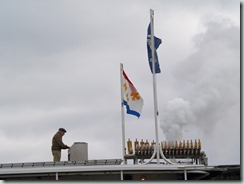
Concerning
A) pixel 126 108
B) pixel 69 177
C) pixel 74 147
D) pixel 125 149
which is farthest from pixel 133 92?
pixel 69 177

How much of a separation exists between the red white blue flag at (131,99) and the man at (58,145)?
10.2 ft

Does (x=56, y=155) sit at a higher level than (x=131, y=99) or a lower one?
lower

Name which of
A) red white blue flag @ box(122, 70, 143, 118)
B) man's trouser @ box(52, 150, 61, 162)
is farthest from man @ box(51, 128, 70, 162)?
red white blue flag @ box(122, 70, 143, 118)

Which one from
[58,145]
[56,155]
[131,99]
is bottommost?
[56,155]

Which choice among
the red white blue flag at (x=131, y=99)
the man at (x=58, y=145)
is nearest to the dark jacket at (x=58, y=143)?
the man at (x=58, y=145)

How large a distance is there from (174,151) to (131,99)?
7.31 feet

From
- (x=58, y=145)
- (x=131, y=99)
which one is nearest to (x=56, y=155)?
(x=58, y=145)

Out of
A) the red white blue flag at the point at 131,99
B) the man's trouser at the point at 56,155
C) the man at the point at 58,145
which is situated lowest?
the man's trouser at the point at 56,155

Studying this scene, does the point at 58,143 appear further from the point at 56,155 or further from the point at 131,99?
the point at 131,99

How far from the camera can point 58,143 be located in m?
19.6

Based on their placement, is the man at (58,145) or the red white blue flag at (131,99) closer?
the man at (58,145)

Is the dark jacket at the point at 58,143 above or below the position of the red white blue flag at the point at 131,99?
below

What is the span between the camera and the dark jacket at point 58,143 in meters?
19.5

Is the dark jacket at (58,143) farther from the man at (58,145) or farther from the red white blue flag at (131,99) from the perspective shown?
the red white blue flag at (131,99)
